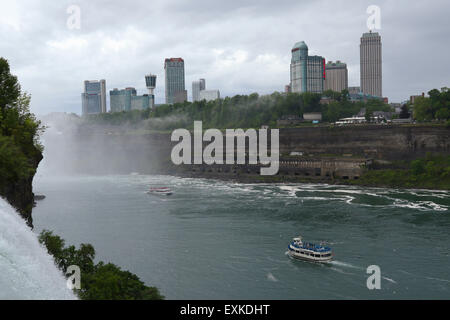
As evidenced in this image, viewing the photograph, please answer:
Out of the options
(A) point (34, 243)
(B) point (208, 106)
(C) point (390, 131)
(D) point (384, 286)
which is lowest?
(D) point (384, 286)

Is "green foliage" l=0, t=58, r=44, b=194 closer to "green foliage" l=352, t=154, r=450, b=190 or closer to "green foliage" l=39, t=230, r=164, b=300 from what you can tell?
"green foliage" l=39, t=230, r=164, b=300

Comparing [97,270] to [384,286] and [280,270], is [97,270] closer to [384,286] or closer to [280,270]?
[280,270]

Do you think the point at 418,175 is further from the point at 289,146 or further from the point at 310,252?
the point at 310,252

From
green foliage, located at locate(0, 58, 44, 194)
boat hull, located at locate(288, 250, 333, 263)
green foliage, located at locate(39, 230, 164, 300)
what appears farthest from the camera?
boat hull, located at locate(288, 250, 333, 263)

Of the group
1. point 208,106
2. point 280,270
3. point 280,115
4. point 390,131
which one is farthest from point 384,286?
point 208,106

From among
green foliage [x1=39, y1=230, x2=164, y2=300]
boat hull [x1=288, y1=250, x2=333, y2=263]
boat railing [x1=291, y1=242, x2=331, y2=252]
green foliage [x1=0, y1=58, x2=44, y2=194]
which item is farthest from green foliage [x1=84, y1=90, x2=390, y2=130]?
green foliage [x1=39, y1=230, x2=164, y2=300]

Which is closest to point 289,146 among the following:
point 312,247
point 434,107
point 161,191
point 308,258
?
point 434,107
